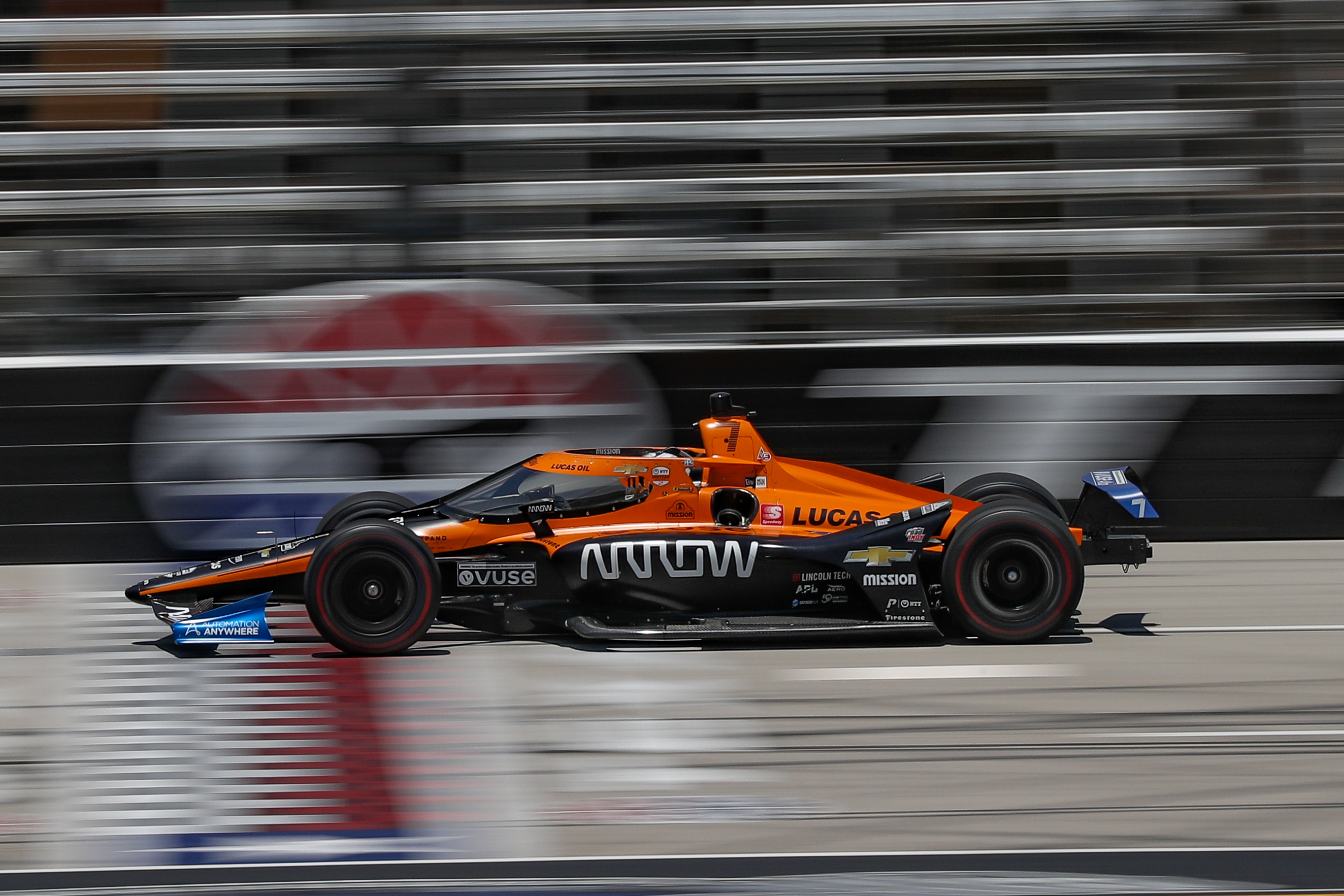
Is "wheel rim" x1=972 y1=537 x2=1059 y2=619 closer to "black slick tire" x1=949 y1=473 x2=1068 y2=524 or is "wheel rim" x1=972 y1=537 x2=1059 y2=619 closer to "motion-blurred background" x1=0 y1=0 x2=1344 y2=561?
"black slick tire" x1=949 y1=473 x2=1068 y2=524

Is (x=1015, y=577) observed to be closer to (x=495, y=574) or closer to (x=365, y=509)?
(x=495, y=574)

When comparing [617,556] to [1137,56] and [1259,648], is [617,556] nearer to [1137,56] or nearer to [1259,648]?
[1259,648]

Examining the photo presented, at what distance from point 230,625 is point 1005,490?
3.80 meters

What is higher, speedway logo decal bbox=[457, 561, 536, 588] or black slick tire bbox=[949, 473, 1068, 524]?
black slick tire bbox=[949, 473, 1068, 524]

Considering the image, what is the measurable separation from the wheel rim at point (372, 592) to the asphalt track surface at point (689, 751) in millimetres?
174

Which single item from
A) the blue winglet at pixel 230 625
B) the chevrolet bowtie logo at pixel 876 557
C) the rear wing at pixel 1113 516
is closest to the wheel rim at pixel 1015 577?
the chevrolet bowtie logo at pixel 876 557

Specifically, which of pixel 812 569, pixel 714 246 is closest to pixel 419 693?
pixel 812 569

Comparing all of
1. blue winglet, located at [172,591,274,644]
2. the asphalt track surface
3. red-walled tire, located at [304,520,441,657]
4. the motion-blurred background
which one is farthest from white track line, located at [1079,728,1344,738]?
the motion-blurred background

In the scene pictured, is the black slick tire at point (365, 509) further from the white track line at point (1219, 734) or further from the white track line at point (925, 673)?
the white track line at point (1219, 734)

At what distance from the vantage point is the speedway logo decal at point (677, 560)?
18.6 ft

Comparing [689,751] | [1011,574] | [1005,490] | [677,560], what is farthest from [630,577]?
[1005,490]

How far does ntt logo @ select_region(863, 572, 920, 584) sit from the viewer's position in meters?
5.65

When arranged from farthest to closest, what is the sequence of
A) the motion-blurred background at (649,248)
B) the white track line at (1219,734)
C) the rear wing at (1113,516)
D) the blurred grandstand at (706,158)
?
the blurred grandstand at (706,158), the motion-blurred background at (649,248), the rear wing at (1113,516), the white track line at (1219,734)

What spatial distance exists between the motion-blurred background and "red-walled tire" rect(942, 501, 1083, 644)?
2.79 meters
